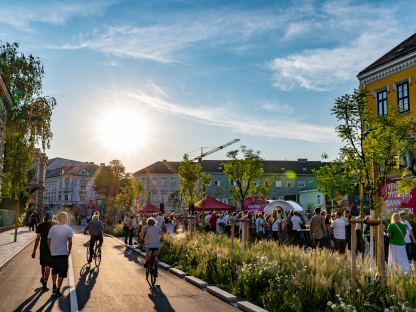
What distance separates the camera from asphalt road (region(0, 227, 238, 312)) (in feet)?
30.2

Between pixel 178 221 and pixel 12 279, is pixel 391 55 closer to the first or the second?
pixel 178 221

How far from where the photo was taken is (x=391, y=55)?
103ft

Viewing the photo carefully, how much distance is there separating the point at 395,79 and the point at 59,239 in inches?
1014

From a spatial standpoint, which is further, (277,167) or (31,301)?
(277,167)

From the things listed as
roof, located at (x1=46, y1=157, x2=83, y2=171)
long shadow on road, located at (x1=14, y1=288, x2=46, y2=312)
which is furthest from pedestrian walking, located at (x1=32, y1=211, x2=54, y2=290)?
roof, located at (x1=46, y1=157, x2=83, y2=171)

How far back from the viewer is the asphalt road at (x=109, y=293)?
30.2 feet

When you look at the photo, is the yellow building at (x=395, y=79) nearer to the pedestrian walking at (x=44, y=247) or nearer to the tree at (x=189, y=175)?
the tree at (x=189, y=175)

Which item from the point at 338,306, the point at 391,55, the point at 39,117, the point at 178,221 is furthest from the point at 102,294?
the point at 391,55

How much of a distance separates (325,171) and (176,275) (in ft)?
18.0

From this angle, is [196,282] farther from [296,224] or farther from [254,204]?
[254,204]

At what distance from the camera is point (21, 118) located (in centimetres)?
3328

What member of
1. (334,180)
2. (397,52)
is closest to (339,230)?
(334,180)

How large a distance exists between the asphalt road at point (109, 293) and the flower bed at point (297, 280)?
2.31 ft

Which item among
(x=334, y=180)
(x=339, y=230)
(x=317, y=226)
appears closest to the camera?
(x=334, y=180)
